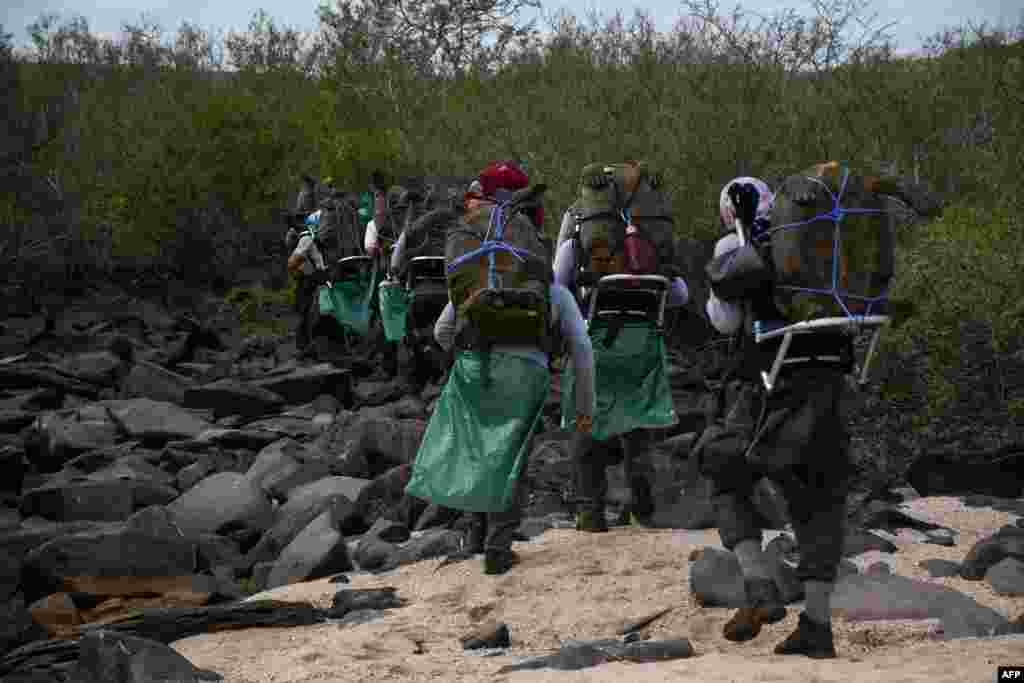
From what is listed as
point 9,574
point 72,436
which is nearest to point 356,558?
point 9,574

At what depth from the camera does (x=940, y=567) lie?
7020mm

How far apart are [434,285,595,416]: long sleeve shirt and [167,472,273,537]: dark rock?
131 inches

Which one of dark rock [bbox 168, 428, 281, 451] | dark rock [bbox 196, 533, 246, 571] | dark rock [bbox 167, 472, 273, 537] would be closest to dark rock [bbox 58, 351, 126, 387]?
dark rock [bbox 168, 428, 281, 451]

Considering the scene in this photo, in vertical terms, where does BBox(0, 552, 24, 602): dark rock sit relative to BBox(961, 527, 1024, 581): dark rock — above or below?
below

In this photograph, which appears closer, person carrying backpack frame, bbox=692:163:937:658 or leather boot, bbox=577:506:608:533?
person carrying backpack frame, bbox=692:163:937:658

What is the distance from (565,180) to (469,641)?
39.7ft

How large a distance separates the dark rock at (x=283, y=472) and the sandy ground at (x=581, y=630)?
305 cm

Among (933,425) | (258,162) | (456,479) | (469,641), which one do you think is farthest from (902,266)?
(258,162)

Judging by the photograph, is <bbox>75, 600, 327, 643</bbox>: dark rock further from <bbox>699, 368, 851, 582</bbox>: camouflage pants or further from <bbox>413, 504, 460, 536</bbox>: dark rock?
<bbox>699, 368, 851, 582</bbox>: camouflage pants

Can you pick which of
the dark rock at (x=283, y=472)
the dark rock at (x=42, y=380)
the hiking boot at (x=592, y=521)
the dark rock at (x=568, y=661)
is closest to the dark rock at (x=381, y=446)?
the dark rock at (x=283, y=472)

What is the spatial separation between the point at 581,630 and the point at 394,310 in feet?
30.1

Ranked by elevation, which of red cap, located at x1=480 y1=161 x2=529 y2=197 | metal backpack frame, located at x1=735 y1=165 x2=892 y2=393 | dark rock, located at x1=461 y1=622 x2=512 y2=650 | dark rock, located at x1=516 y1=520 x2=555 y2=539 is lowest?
dark rock, located at x1=516 y1=520 x2=555 y2=539

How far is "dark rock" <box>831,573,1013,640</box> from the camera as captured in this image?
5.94m

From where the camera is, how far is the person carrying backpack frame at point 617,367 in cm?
845
